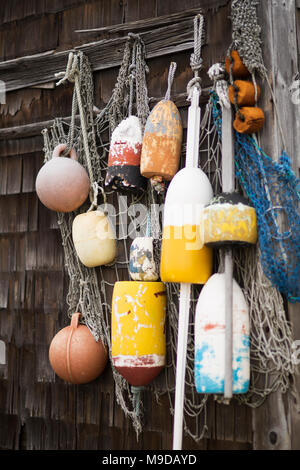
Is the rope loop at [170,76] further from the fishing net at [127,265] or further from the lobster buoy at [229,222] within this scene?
the lobster buoy at [229,222]

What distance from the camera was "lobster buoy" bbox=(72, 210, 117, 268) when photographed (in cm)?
308

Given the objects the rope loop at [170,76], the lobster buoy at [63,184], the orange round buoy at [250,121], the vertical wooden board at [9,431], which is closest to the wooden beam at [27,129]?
the rope loop at [170,76]

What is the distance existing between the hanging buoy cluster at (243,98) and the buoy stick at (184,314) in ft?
0.77

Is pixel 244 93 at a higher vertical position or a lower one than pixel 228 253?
higher

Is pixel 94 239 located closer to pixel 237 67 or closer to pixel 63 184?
pixel 63 184

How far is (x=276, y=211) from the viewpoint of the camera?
261cm

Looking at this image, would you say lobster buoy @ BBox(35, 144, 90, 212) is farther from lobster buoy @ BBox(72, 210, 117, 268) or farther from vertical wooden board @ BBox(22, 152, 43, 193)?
vertical wooden board @ BBox(22, 152, 43, 193)

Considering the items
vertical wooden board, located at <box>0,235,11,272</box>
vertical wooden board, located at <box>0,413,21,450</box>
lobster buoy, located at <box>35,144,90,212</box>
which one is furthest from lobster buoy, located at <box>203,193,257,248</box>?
vertical wooden board, located at <box>0,413,21,450</box>

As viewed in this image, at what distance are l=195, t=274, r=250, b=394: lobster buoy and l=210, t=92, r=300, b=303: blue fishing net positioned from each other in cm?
23

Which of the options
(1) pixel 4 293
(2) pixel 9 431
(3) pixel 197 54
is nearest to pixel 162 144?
(3) pixel 197 54

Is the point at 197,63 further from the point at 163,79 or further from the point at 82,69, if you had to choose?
the point at 82,69

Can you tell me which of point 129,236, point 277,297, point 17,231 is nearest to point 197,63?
point 129,236

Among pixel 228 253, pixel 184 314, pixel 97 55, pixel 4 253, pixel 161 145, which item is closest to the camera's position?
pixel 228 253

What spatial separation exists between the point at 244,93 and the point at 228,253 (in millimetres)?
810
